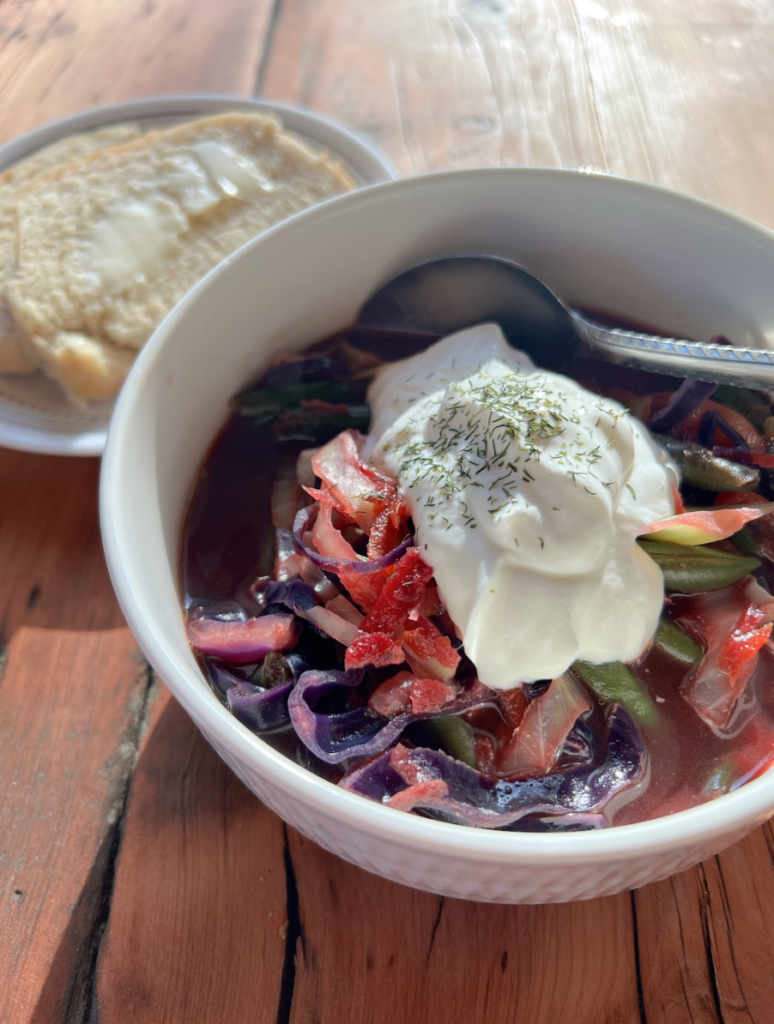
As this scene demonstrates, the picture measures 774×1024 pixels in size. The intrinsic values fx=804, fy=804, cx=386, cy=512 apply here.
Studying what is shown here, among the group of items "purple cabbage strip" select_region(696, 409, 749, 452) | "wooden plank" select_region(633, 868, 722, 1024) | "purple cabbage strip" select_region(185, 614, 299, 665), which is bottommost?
"wooden plank" select_region(633, 868, 722, 1024)

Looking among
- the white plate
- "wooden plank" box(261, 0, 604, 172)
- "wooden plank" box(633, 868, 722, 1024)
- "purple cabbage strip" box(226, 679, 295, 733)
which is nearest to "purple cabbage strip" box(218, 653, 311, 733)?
"purple cabbage strip" box(226, 679, 295, 733)

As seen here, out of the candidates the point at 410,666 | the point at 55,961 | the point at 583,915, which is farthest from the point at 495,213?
the point at 55,961

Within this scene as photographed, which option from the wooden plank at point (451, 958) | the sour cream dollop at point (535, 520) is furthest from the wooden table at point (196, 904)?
the sour cream dollop at point (535, 520)

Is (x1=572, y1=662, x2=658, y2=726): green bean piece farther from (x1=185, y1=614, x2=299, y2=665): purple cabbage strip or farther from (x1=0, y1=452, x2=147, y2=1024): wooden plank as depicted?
(x1=0, y1=452, x2=147, y2=1024): wooden plank

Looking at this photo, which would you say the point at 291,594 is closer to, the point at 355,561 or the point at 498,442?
the point at 355,561

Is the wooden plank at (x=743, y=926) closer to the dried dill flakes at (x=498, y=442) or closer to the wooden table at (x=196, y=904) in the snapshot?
the wooden table at (x=196, y=904)

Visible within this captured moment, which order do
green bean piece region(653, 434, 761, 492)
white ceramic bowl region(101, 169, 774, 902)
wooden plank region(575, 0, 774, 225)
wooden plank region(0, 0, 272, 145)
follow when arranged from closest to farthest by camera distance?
white ceramic bowl region(101, 169, 774, 902) → green bean piece region(653, 434, 761, 492) → wooden plank region(575, 0, 774, 225) → wooden plank region(0, 0, 272, 145)
